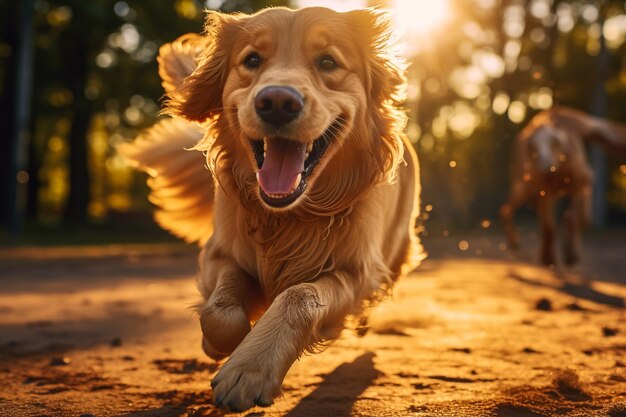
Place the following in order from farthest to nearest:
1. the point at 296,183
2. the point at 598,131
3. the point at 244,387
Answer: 1. the point at 598,131
2. the point at 296,183
3. the point at 244,387

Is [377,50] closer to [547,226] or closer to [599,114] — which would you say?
[547,226]

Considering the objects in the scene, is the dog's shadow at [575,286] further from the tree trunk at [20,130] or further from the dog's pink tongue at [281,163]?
the tree trunk at [20,130]

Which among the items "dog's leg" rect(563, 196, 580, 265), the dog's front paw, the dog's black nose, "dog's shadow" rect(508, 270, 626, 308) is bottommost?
"dog's shadow" rect(508, 270, 626, 308)

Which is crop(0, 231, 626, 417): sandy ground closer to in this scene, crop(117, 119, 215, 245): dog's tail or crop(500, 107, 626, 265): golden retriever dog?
crop(117, 119, 215, 245): dog's tail

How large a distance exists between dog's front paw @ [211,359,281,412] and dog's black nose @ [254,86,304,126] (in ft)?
3.22

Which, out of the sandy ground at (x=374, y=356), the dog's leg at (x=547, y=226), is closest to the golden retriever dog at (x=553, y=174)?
the dog's leg at (x=547, y=226)

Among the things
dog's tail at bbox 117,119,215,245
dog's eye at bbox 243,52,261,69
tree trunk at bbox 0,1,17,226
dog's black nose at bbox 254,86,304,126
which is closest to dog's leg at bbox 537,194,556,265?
dog's tail at bbox 117,119,215,245

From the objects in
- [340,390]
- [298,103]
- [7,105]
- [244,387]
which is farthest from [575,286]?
[7,105]

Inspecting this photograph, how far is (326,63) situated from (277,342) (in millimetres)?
1316

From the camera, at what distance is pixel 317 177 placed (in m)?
3.29

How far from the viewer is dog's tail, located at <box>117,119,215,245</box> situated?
5.14 metres

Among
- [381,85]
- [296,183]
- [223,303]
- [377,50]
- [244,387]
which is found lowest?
[244,387]

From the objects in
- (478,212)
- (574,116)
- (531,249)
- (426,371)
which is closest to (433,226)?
(478,212)

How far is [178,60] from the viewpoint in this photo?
15.6 feet
